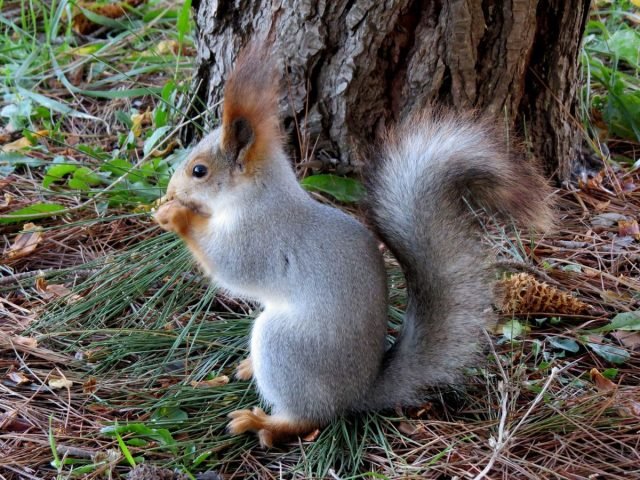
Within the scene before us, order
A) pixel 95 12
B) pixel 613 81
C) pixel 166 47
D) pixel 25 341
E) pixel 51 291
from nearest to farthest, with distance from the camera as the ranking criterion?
pixel 25 341, pixel 51 291, pixel 613 81, pixel 166 47, pixel 95 12

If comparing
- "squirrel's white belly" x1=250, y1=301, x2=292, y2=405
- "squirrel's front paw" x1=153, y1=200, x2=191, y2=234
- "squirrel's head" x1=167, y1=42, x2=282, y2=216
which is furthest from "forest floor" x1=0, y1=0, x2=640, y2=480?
"squirrel's head" x1=167, y1=42, x2=282, y2=216

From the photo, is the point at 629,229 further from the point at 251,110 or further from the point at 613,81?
the point at 251,110

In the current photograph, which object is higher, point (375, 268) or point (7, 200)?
point (375, 268)

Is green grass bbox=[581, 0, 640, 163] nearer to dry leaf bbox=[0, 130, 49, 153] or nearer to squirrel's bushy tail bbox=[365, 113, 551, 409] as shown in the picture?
squirrel's bushy tail bbox=[365, 113, 551, 409]

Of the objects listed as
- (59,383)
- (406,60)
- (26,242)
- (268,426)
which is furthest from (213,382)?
(406,60)

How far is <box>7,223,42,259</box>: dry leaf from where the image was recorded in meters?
2.49

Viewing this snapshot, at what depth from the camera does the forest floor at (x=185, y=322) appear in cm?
172

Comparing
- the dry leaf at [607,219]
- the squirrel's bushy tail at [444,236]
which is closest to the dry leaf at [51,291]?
the squirrel's bushy tail at [444,236]

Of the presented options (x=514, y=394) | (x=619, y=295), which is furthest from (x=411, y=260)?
(x=619, y=295)

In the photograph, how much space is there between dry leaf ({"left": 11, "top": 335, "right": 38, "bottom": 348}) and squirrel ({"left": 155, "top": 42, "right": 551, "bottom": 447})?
601 millimetres

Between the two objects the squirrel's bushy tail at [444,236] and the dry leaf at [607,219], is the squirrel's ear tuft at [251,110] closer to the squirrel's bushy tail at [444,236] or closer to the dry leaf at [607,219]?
the squirrel's bushy tail at [444,236]

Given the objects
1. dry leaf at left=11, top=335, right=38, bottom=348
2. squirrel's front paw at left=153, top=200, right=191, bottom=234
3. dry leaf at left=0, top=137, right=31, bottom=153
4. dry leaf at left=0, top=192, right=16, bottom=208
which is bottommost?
dry leaf at left=11, top=335, right=38, bottom=348

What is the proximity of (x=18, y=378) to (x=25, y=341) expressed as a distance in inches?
5.6

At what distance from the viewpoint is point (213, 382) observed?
1.99m
